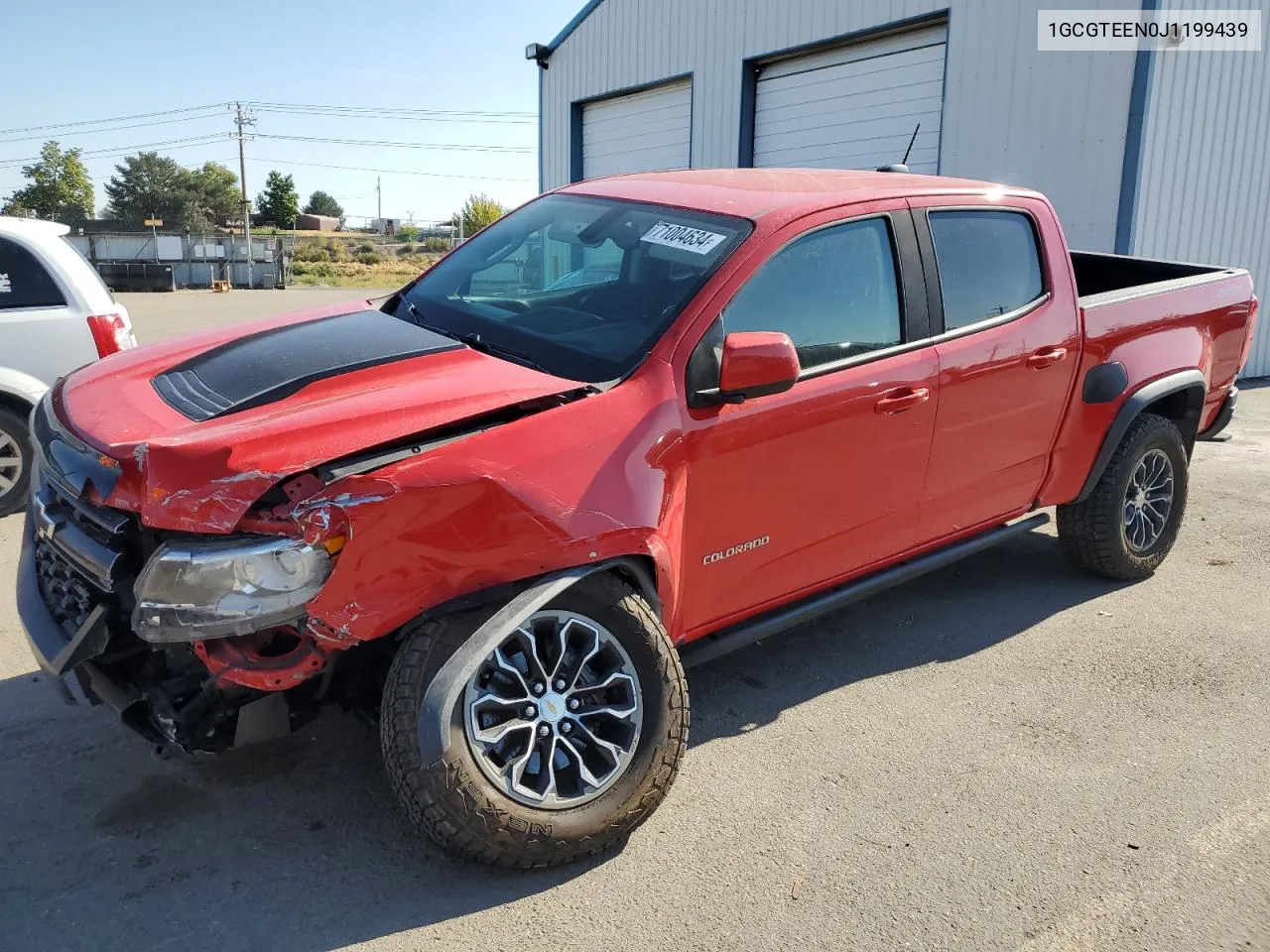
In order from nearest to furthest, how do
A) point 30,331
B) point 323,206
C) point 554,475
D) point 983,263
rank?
1. point 554,475
2. point 983,263
3. point 30,331
4. point 323,206

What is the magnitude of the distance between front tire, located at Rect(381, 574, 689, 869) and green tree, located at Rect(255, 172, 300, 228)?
96.2 m

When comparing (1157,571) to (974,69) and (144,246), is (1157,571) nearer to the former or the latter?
(974,69)

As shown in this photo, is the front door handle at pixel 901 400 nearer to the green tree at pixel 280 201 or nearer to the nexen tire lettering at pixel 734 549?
the nexen tire lettering at pixel 734 549

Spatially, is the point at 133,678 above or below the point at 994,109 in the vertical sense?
below

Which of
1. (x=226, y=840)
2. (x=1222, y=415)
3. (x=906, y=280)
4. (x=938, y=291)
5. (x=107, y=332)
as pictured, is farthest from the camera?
(x=107, y=332)

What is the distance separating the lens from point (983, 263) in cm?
403

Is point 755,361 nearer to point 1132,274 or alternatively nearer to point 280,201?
point 1132,274

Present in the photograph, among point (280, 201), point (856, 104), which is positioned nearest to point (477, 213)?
point (280, 201)

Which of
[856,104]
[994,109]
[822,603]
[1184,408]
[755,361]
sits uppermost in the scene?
[856,104]

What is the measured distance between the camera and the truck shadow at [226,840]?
2.53 meters

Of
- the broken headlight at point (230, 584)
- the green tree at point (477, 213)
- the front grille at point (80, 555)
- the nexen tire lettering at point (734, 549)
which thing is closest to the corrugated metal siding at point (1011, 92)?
the nexen tire lettering at point (734, 549)

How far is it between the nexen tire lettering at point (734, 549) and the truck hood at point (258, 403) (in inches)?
29.0

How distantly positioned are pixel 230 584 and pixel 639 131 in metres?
13.8

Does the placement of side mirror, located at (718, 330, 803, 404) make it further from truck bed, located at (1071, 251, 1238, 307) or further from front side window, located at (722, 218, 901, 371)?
truck bed, located at (1071, 251, 1238, 307)
